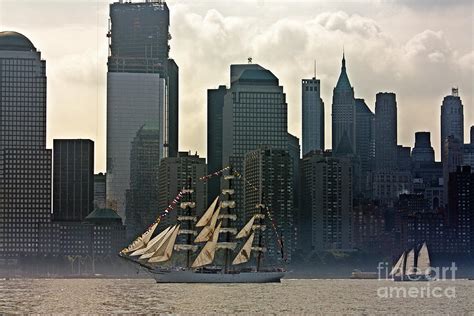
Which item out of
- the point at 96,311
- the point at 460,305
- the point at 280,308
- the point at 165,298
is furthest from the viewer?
the point at 165,298

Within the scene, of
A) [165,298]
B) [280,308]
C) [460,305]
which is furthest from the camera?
[165,298]

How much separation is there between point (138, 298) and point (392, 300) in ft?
118

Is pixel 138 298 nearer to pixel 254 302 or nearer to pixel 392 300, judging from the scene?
pixel 254 302

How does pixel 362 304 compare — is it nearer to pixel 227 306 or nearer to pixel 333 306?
pixel 333 306

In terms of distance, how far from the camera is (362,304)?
545 feet

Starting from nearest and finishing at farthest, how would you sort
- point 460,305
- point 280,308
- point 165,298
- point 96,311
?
point 96,311, point 280,308, point 460,305, point 165,298

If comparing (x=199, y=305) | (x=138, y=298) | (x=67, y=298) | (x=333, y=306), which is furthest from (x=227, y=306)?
→ (x=67, y=298)

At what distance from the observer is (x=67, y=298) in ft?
609

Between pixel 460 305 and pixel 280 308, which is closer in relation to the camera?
pixel 280 308

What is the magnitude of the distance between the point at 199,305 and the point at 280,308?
10384 mm

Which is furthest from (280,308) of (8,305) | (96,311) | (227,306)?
(8,305)

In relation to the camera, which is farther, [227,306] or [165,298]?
[165,298]

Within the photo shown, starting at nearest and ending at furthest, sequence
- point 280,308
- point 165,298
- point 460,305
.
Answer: point 280,308 < point 460,305 < point 165,298

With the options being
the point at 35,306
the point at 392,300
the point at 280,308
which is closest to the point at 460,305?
the point at 392,300
